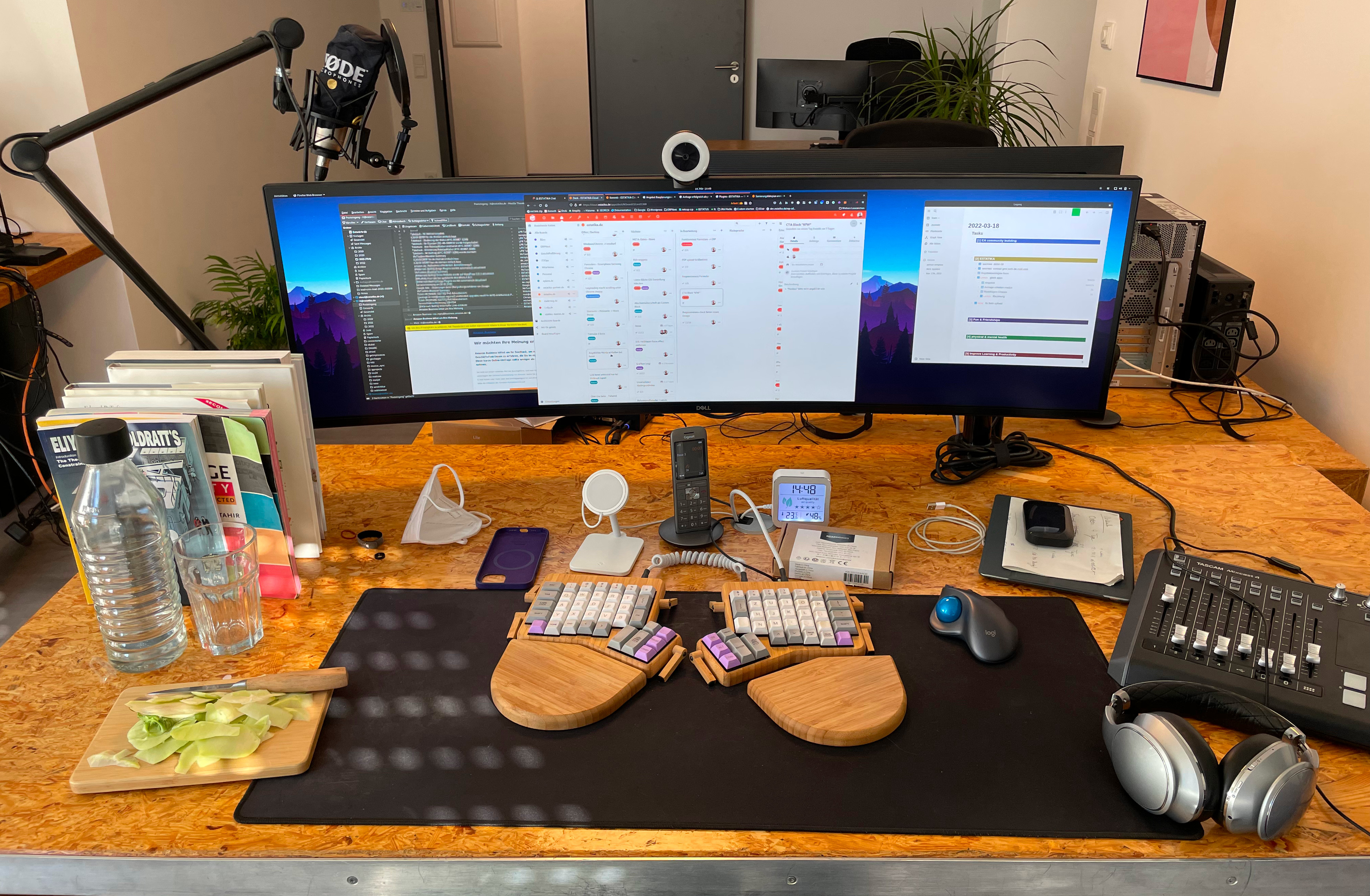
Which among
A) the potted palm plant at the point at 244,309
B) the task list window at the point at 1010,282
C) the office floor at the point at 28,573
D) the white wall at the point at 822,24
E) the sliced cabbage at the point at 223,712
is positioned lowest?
the office floor at the point at 28,573

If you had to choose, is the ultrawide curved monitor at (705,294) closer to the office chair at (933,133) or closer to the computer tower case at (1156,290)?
the computer tower case at (1156,290)

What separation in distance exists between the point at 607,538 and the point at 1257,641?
2.62ft

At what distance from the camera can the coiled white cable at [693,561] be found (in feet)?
4.06

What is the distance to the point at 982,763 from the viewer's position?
91cm

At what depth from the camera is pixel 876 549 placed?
1237mm

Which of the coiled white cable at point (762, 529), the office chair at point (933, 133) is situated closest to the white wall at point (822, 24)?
the office chair at point (933, 133)

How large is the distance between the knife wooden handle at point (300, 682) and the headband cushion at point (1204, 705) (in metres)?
0.83

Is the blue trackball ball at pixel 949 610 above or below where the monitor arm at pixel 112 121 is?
below

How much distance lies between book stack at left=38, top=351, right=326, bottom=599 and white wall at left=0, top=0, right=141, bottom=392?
208cm

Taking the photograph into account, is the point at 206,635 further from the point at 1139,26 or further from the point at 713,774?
the point at 1139,26

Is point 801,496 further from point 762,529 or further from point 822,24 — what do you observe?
point 822,24

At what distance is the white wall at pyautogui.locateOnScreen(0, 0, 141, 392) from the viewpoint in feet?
9.22

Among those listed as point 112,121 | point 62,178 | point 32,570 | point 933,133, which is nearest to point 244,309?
point 62,178

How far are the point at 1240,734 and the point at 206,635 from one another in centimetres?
115
